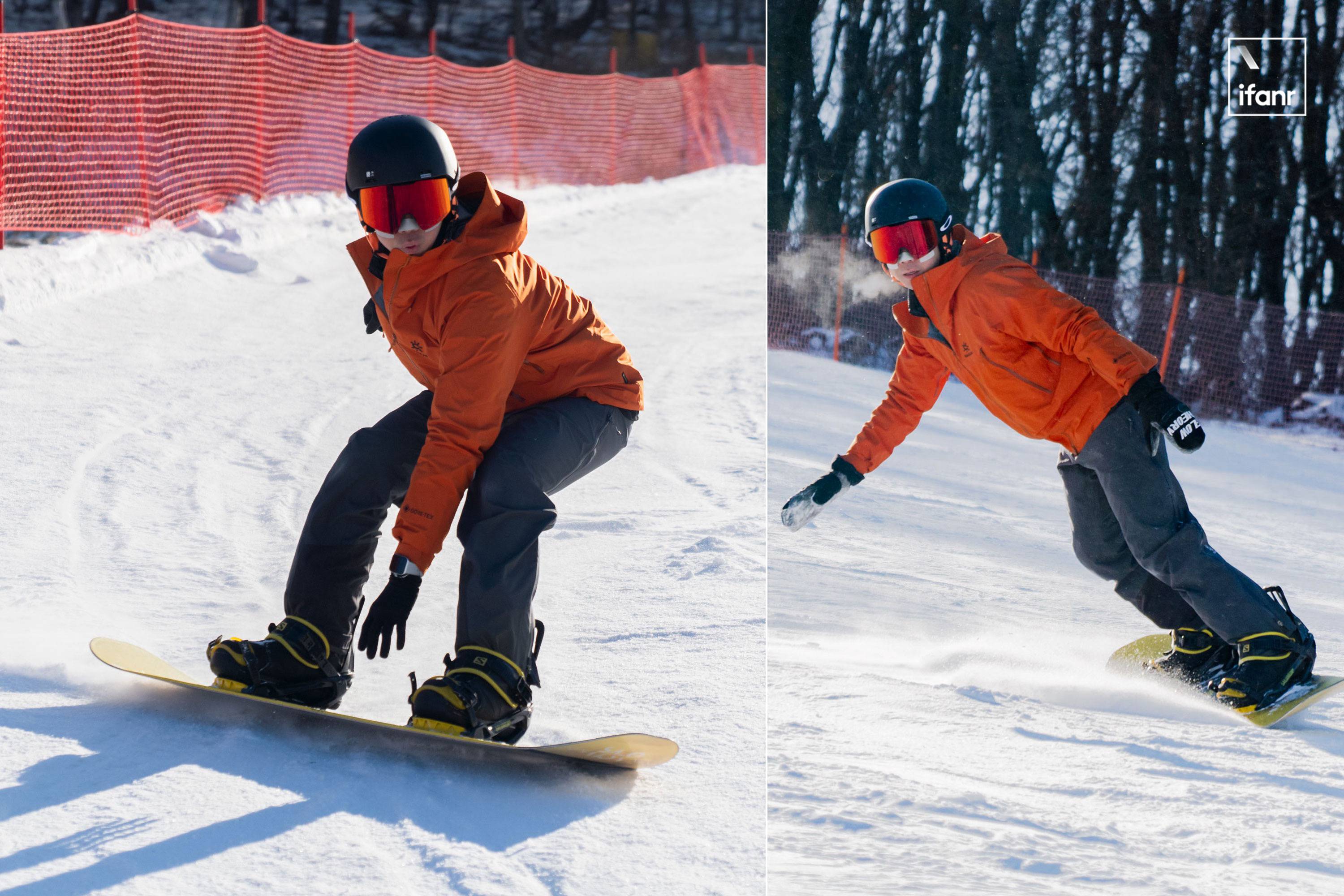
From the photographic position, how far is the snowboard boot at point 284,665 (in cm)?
241

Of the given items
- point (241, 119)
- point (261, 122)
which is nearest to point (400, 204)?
point (261, 122)

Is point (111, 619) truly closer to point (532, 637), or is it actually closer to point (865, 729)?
point (532, 637)

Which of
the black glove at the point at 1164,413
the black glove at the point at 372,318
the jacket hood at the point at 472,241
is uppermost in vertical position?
the jacket hood at the point at 472,241

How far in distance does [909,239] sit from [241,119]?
25.3 ft

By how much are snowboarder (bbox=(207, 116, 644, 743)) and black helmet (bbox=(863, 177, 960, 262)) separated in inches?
35.2

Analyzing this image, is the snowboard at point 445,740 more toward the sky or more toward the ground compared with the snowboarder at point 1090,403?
more toward the ground

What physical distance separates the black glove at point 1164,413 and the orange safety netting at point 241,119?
6243 millimetres

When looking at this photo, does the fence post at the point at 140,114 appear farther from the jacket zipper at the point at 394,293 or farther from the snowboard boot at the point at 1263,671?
the snowboard boot at the point at 1263,671

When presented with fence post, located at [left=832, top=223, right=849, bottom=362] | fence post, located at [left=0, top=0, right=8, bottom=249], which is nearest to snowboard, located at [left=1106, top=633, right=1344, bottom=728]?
fence post, located at [left=0, top=0, right=8, bottom=249]

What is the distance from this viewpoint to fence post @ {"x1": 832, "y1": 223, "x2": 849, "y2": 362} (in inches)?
404

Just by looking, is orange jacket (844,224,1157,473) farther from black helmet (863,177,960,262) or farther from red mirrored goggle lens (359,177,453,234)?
red mirrored goggle lens (359,177,453,234)

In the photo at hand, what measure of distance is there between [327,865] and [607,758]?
56 centimetres

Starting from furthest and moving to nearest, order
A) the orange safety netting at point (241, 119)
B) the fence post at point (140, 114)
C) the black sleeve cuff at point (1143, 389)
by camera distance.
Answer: the fence post at point (140, 114), the orange safety netting at point (241, 119), the black sleeve cuff at point (1143, 389)

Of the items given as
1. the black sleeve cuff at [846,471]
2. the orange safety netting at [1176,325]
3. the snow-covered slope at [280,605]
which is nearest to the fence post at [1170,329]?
the orange safety netting at [1176,325]
